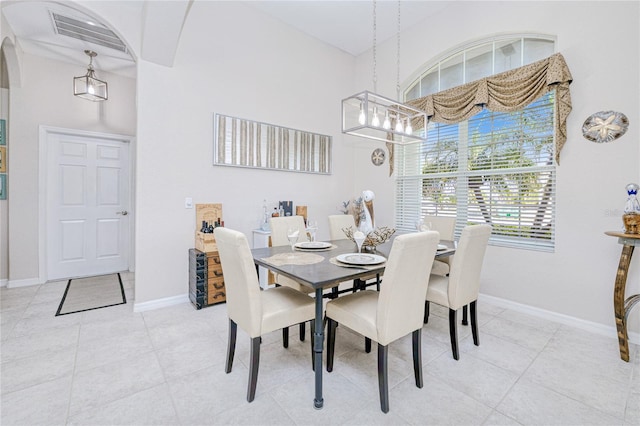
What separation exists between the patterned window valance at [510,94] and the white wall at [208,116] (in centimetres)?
177

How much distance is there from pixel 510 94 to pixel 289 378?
11.1 ft

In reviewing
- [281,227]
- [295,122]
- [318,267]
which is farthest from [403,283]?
[295,122]

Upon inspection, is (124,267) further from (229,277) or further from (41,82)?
(229,277)

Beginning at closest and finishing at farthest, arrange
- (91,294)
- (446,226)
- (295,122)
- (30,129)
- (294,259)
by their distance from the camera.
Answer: (294,259), (446,226), (91,294), (30,129), (295,122)

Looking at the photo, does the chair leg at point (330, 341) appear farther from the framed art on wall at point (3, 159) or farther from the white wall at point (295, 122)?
the framed art on wall at point (3, 159)

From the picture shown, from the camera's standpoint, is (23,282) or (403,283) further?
(23,282)

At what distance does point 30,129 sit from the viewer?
365 cm

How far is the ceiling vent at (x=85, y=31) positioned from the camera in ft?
10.1

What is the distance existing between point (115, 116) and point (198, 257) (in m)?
2.94

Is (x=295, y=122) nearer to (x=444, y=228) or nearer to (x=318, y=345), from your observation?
(x=444, y=228)

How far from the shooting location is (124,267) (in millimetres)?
4496

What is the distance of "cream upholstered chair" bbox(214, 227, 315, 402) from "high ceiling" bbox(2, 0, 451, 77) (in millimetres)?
2833

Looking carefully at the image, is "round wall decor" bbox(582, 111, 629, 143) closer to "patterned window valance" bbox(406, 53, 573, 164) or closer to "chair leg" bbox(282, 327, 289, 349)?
"patterned window valance" bbox(406, 53, 573, 164)

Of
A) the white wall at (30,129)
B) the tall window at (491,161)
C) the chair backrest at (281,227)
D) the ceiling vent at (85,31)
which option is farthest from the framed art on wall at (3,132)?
the tall window at (491,161)
